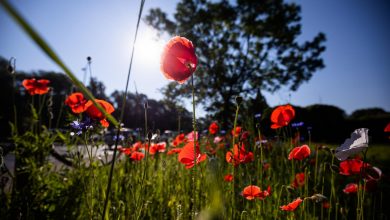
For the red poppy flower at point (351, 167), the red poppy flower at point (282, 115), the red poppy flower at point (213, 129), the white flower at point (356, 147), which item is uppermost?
the red poppy flower at point (282, 115)

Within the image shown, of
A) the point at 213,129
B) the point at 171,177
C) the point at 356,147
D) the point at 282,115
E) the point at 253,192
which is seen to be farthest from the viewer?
the point at 213,129

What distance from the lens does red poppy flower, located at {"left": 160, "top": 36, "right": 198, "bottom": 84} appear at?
971 mm

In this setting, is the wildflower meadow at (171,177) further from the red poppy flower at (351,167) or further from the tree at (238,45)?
the tree at (238,45)

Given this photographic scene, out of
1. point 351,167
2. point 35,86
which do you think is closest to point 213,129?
point 351,167

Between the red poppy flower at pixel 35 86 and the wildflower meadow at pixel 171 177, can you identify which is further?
the red poppy flower at pixel 35 86

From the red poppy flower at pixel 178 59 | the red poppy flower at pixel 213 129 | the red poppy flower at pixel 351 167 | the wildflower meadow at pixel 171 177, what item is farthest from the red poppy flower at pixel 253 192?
the red poppy flower at pixel 213 129

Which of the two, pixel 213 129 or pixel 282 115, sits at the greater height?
pixel 282 115

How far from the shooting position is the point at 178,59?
101 cm

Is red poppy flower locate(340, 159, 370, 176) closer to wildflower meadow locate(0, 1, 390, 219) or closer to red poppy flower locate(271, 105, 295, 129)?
wildflower meadow locate(0, 1, 390, 219)

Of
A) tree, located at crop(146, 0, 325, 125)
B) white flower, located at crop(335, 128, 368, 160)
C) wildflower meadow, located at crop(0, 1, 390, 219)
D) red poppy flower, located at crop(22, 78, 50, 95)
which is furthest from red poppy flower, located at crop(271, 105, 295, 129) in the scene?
tree, located at crop(146, 0, 325, 125)

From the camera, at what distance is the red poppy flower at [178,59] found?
0.97 meters

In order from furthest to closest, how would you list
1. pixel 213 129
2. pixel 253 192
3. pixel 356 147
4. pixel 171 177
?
pixel 213 129
pixel 171 177
pixel 253 192
pixel 356 147

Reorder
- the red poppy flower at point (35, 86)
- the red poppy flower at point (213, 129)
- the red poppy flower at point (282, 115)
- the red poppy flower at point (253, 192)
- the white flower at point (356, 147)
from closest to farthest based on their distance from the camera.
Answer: the white flower at point (356, 147), the red poppy flower at point (253, 192), the red poppy flower at point (282, 115), the red poppy flower at point (35, 86), the red poppy flower at point (213, 129)

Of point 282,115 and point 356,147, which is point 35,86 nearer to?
point 282,115
